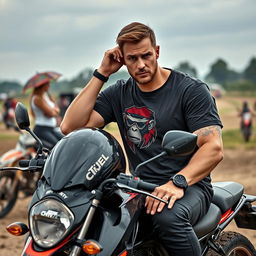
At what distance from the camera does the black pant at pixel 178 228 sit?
3.16 meters

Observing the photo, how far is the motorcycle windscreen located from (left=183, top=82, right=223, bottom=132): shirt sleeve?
626mm

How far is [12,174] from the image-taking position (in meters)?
8.38

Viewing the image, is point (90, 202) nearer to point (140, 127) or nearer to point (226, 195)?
point (140, 127)

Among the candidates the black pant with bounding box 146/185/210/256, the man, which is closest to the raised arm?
the man

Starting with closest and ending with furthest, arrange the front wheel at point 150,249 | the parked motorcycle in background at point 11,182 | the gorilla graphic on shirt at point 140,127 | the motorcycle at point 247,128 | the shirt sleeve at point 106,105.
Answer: the front wheel at point 150,249, the gorilla graphic on shirt at point 140,127, the shirt sleeve at point 106,105, the parked motorcycle in background at point 11,182, the motorcycle at point 247,128

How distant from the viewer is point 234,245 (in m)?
3.98

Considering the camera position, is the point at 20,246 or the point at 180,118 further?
the point at 20,246

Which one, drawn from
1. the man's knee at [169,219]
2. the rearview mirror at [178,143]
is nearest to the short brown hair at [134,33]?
the rearview mirror at [178,143]

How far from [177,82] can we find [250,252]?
142cm

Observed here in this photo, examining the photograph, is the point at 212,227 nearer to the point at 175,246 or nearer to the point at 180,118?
the point at 175,246

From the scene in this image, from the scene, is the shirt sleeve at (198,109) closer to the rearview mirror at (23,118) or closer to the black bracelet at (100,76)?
the black bracelet at (100,76)

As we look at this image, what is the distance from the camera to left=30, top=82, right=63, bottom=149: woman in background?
8.55 m

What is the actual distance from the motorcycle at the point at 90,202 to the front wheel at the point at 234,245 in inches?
28.8

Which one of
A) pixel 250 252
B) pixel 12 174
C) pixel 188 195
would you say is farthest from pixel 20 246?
pixel 188 195
